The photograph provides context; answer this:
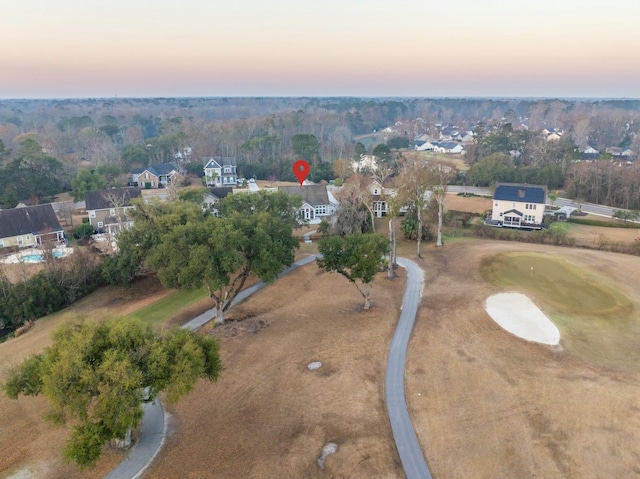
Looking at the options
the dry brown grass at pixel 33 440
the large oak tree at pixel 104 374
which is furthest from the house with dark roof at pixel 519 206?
the dry brown grass at pixel 33 440

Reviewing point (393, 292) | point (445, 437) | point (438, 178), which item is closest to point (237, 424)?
point (445, 437)

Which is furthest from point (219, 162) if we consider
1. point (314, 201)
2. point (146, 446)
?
point (146, 446)

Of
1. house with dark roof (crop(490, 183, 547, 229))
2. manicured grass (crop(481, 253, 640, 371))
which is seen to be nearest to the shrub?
house with dark roof (crop(490, 183, 547, 229))

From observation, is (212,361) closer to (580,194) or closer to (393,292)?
(393,292)

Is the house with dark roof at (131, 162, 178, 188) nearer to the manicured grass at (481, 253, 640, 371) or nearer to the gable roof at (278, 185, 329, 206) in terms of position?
the gable roof at (278, 185, 329, 206)

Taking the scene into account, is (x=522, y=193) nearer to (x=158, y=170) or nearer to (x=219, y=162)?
(x=219, y=162)

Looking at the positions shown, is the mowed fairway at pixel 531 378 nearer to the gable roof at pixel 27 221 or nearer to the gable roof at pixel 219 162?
the gable roof at pixel 27 221
